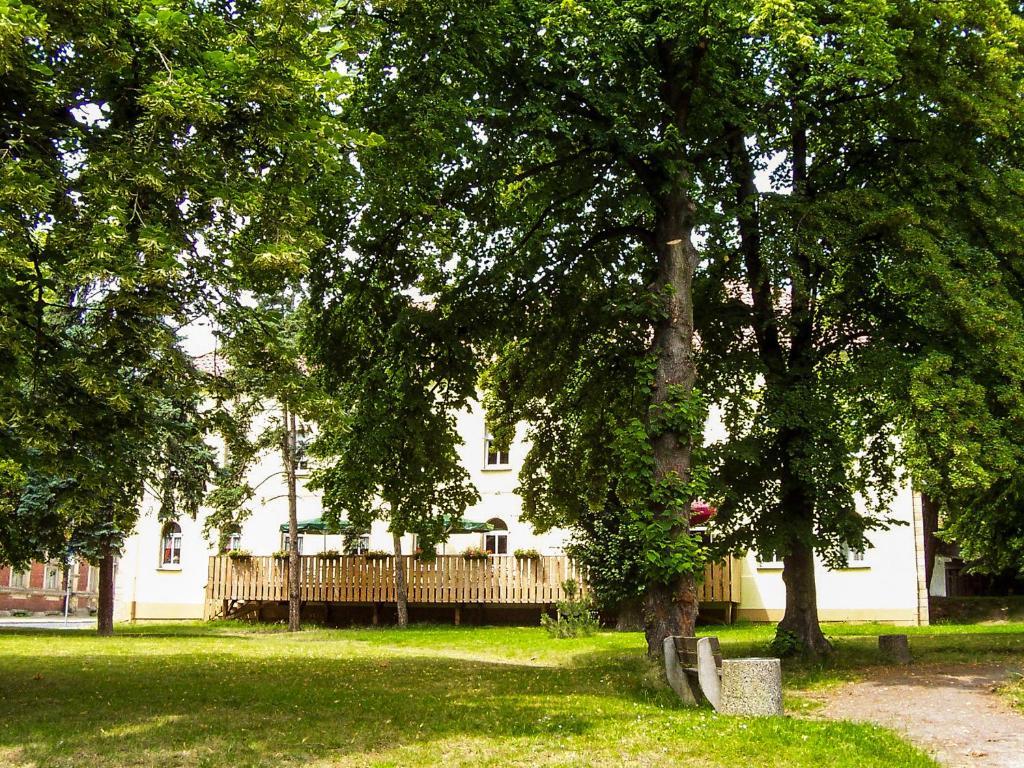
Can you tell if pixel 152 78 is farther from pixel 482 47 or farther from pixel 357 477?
pixel 357 477

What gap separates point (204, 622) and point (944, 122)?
25606 millimetres

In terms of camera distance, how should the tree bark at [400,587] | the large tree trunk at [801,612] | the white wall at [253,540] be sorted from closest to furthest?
the large tree trunk at [801,612] < the tree bark at [400,587] < the white wall at [253,540]

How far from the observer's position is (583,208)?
16.7 meters

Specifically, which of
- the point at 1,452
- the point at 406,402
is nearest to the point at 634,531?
the point at 406,402

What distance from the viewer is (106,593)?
27.1m

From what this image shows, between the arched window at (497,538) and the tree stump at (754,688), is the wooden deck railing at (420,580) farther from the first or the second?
the tree stump at (754,688)

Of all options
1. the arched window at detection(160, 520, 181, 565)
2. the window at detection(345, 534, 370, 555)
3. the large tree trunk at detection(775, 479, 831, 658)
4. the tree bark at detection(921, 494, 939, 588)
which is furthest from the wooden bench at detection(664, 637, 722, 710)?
the arched window at detection(160, 520, 181, 565)

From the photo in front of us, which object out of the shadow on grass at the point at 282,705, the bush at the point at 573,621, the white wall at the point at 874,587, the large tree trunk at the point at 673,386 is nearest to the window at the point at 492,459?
the bush at the point at 573,621

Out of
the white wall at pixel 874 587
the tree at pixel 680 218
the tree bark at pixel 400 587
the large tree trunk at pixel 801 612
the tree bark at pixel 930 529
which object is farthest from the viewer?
the tree bark at pixel 930 529

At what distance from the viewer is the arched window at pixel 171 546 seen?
34.5m

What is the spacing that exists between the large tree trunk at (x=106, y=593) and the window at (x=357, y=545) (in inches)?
274

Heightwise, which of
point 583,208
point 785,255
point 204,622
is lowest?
point 204,622

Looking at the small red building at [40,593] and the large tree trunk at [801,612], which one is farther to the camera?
the small red building at [40,593]

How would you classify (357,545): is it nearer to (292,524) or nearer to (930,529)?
(292,524)
